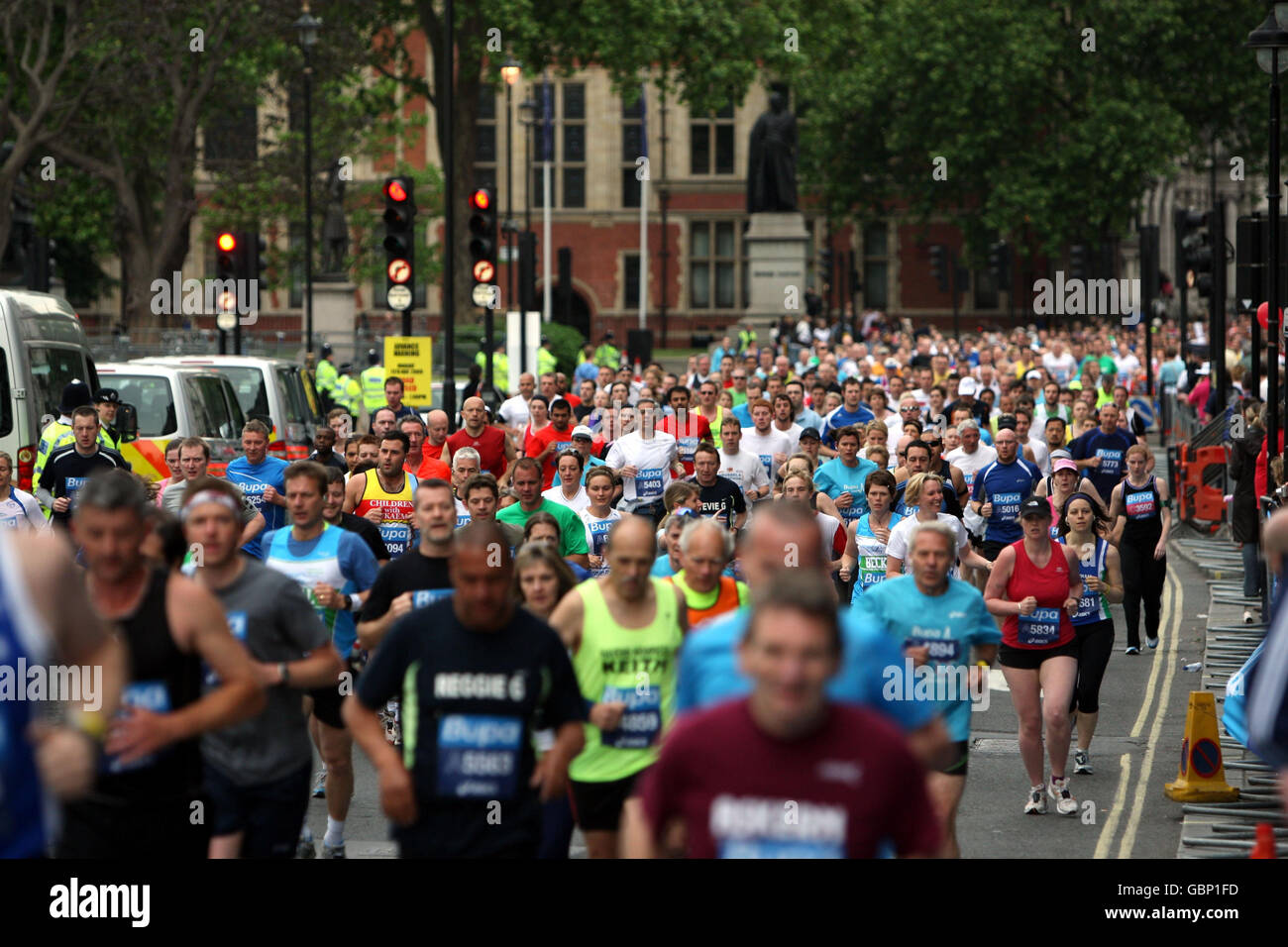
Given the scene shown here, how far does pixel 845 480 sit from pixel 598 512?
129 inches

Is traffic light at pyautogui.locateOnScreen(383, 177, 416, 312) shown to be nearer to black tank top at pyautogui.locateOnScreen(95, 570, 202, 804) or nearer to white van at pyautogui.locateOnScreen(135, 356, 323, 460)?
white van at pyautogui.locateOnScreen(135, 356, 323, 460)

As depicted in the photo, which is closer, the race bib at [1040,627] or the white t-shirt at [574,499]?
the race bib at [1040,627]

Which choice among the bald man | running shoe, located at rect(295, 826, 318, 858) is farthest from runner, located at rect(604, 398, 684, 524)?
running shoe, located at rect(295, 826, 318, 858)

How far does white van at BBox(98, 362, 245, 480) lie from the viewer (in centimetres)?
1869

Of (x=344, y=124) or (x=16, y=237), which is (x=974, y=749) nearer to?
(x=16, y=237)

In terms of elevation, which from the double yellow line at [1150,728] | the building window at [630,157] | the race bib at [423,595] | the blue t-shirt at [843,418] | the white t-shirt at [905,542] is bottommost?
the double yellow line at [1150,728]

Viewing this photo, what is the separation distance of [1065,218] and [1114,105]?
352 centimetres

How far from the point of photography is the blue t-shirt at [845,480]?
51.4ft

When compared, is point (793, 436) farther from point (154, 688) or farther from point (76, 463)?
point (154, 688)

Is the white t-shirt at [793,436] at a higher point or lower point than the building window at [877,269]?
lower

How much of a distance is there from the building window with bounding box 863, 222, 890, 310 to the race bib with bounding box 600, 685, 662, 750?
232 ft

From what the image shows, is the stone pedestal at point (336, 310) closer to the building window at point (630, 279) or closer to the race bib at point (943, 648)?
the race bib at point (943, 648)

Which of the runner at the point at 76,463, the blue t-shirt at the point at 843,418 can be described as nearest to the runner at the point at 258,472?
the runner at the point at 76,463

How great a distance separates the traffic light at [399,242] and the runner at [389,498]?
6.65 meters
